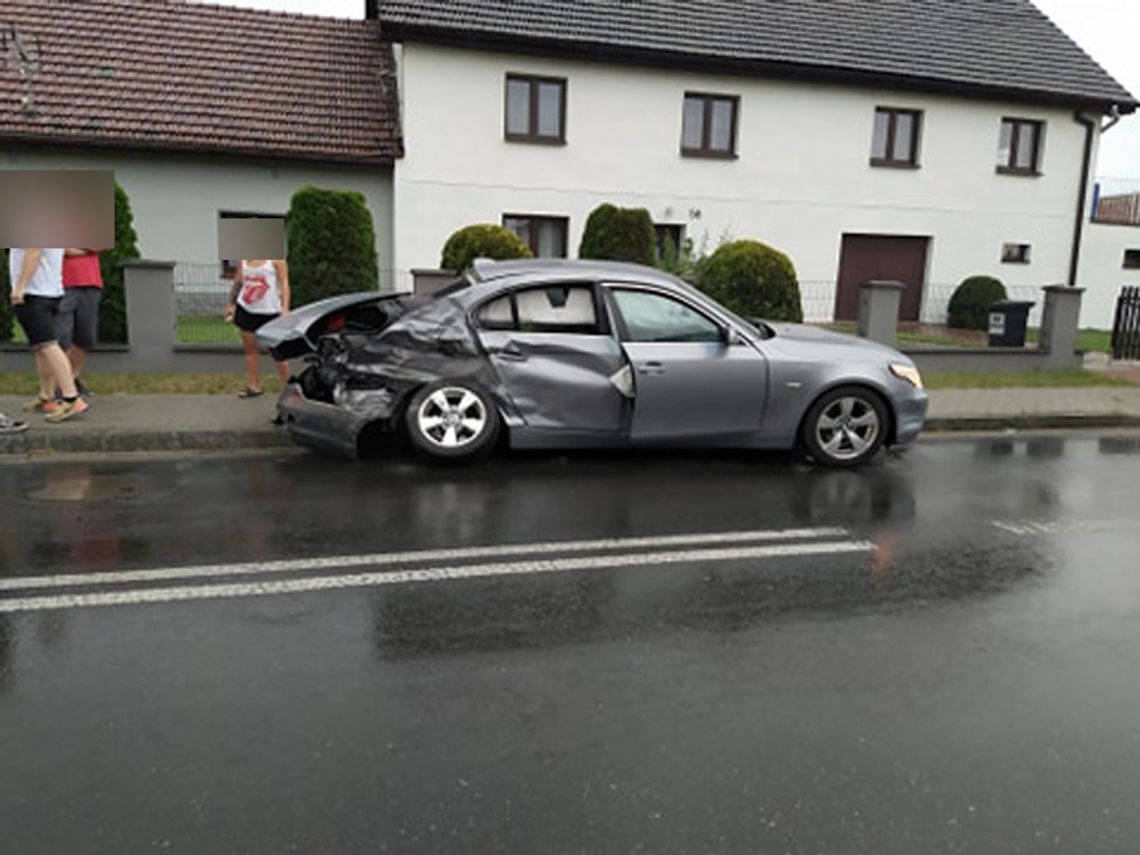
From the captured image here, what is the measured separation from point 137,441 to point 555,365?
141 inches

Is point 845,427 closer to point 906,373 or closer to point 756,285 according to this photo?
point 906,373

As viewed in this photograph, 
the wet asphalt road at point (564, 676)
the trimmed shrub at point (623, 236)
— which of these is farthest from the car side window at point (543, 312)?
the trimmed shrub at point (623, 236)

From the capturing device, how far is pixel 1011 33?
22125mm

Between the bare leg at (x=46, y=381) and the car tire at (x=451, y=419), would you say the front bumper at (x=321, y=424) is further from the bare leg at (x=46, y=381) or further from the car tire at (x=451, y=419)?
the bare leg at (x=46, y=381)

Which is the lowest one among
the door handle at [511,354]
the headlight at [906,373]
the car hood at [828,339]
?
the headlight at [906,373]

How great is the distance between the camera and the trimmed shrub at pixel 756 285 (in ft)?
40.3

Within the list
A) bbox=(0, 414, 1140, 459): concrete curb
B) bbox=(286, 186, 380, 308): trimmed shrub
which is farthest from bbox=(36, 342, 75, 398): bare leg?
bbox=(286, 186, 380, 308): trimmed shrub

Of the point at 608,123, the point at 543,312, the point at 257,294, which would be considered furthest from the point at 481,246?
the point at 608,123

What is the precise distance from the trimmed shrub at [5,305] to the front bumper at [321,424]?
16.8 ft

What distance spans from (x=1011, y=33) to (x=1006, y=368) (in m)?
13.1

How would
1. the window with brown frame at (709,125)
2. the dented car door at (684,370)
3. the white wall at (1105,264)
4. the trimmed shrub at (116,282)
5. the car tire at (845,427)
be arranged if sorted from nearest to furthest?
the dented car door at (684,370)
the car tire at (845,427)
the trimmed shrub at (116,282)
the window with brown frame at (709,125)
the white wall at (1105,264)

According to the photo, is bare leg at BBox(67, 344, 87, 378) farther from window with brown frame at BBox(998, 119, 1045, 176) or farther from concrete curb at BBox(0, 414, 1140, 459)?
window with brown frame at BBox(998, 119, 1045, 176)

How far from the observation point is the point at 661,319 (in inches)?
281

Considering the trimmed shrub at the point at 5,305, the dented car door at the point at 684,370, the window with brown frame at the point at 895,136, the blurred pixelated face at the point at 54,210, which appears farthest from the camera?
the window with brown frame at the point at 895,136
